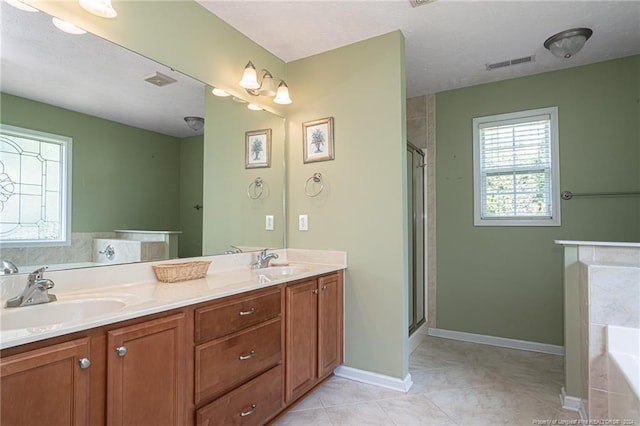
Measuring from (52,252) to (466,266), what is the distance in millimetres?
3220

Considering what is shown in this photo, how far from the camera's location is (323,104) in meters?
2.59

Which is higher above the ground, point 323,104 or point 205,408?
point 323,104

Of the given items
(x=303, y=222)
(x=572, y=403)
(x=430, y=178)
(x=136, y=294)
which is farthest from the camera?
(x=430, y=178)

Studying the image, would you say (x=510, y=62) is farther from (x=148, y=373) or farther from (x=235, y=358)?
(x=148, y=373)

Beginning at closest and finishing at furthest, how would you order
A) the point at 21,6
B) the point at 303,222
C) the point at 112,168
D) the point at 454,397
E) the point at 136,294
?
the point at 21,6 < the point at 136,294 < the point at 112,168 < the point at 454,397 < the point at 303,222

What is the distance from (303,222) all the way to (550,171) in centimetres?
225

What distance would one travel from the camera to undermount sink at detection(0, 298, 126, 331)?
1.14 m

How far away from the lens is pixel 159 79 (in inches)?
73.4

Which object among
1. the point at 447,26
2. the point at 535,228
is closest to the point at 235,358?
the point at 447,26

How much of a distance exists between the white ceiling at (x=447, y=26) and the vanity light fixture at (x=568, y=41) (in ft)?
0.14

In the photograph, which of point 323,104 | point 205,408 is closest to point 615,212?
point 323,104

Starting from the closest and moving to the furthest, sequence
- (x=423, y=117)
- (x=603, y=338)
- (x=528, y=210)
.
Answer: (x=603, y=338)
(x=528, y=210)
(x=423, y=117)

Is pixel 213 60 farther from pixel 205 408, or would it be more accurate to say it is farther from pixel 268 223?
pixel 205 408

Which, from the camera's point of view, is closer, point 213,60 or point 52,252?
point 52,252
